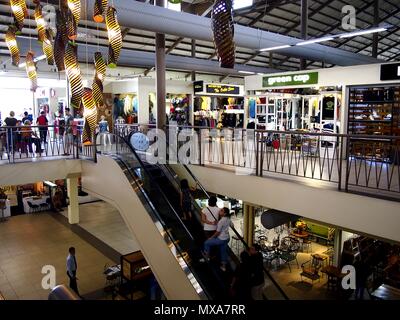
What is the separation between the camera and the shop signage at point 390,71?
8234 mm

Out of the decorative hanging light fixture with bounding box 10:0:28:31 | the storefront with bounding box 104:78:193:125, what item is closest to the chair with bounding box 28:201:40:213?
the storefront with bounding box 104:78:193:125

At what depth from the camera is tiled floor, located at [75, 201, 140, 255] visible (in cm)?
1248

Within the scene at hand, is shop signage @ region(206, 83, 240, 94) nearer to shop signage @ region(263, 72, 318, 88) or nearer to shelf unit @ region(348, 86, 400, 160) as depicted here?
shop signage @ region(263, 72, 318, 88)

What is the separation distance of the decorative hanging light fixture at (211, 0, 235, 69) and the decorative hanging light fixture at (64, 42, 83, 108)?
1.40 m

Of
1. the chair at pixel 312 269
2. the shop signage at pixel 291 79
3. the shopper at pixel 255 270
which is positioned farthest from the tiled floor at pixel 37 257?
the shop signage at pixel 291 79

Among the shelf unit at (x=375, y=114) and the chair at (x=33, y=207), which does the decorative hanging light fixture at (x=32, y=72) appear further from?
the chair at (x=33, y=207)

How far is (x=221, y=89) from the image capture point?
15.8 meters

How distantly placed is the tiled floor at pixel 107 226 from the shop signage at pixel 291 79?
701cm

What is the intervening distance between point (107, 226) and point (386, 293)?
10.3 meters

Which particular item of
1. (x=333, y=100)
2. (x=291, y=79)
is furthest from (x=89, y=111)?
(x=333, y=100)

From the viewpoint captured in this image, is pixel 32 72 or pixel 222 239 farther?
pixel 222 239

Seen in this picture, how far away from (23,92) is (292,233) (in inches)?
577

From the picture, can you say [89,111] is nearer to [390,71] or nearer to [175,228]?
[175,228]
